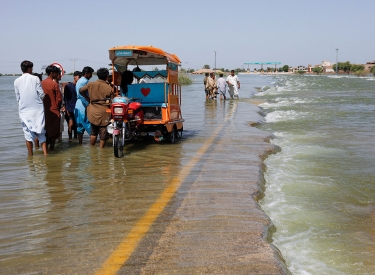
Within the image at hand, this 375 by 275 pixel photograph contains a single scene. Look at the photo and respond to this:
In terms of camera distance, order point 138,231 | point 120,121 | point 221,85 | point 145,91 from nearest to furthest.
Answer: point 138,231 < point 120,121 < point 145,91 < point 221,85

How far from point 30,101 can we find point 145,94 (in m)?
2.86

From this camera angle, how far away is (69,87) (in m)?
10.4

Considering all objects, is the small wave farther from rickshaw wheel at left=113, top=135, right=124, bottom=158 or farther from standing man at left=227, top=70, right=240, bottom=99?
rickshaw wheel at left=113, top=135, right=124, bottom=158

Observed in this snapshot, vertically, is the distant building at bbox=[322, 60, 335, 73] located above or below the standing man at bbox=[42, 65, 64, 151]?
above

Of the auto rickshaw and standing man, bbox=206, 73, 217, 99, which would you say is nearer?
the auto rickshaw

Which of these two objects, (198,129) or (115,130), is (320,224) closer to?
(115,130)

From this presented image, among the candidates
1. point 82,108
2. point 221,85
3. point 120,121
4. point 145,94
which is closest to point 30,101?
point 120,121

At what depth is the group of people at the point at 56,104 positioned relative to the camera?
26.7ft

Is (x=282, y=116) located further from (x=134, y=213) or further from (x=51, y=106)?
(x=134, y=213)

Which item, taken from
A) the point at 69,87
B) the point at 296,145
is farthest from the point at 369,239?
the point at 69,87

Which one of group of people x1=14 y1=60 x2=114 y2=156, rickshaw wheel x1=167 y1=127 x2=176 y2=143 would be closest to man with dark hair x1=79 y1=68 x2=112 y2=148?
group of people x1=14 y1=60 x2=114 y2=156

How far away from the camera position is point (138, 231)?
436 centimetres

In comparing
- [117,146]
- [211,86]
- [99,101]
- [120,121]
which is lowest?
[117,146]

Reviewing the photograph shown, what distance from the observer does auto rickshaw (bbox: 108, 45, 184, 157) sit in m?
8.88
